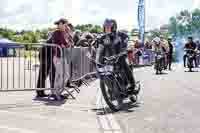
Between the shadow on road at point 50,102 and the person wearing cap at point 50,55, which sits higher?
the person wearing cap at point 50,55

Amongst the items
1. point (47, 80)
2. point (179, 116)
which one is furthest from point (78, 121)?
point (47, 80)

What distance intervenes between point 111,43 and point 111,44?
46mm

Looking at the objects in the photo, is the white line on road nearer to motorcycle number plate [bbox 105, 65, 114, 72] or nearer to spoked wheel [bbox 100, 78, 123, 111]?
spoked wheel [bbox 100, 78, 123, 111]

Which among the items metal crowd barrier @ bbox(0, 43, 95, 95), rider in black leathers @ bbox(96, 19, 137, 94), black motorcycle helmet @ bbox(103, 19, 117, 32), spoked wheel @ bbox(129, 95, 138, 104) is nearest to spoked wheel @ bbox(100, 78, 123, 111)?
rider in black leathers @ bbox(96, 19, 137, 94)

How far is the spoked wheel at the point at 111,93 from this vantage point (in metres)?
10.1

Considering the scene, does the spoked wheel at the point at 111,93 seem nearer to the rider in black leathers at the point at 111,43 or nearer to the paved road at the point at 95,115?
the paved road at the point at 95,115

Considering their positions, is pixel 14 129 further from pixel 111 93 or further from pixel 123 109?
pixel 123 109

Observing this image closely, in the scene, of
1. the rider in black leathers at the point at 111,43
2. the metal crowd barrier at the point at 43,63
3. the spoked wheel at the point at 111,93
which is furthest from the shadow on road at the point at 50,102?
the rider in black leathers at the point at 111,43

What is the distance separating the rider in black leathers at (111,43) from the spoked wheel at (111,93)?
55 centimetres

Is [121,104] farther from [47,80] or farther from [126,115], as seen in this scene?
[47,80]

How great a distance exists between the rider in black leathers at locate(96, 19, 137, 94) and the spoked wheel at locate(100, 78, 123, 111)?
546 mm

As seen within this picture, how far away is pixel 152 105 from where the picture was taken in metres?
11.3

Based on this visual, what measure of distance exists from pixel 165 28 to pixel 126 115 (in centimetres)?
6375

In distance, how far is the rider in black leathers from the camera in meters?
10.7
